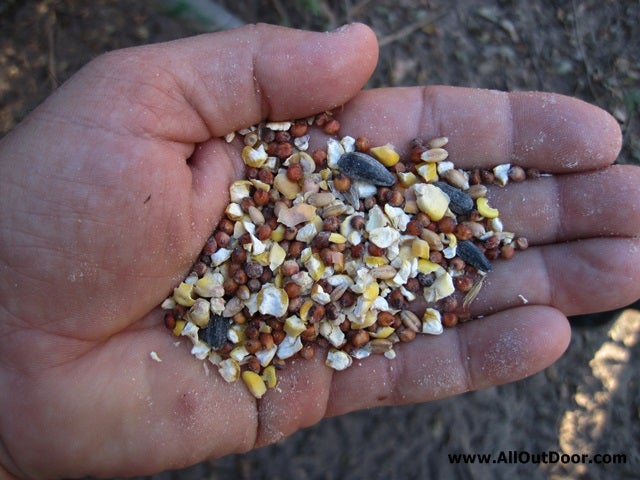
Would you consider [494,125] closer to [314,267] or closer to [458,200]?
[458,200]

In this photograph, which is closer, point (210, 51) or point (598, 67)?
point (210, 51)

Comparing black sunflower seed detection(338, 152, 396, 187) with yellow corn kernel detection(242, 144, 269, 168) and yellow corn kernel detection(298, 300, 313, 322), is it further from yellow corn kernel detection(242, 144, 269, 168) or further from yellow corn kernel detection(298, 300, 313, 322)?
yellow corn kernel detection(298, 300, 313, 322)

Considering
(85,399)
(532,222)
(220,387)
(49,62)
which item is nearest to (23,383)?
(85,399)

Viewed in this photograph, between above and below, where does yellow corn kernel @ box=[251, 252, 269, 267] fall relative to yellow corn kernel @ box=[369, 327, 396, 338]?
above

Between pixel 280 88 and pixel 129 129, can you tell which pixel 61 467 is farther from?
pixel 280 88

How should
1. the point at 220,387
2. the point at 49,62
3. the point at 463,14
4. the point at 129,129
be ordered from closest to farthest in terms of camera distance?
1. the point at 129,129
2. the point at 220,387
3. the point at 49,62
4. the point at 463,14

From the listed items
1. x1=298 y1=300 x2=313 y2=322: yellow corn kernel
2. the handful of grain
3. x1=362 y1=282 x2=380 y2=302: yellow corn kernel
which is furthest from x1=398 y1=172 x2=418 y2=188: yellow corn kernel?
x1=298 y1=300 x2=313 y2=322: yellow corn kernel

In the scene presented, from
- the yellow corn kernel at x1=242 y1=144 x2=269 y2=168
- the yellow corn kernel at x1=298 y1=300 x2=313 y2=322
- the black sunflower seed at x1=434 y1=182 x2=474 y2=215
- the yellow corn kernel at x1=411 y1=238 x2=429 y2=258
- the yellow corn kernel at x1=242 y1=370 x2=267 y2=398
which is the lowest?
the yellow corn kernel at x1=242 y1=370 x2=267 y2=398
